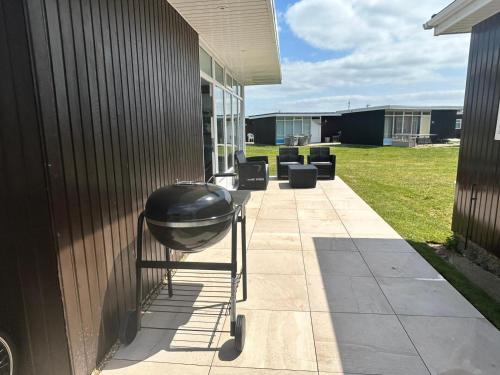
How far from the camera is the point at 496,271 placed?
338 centimetres

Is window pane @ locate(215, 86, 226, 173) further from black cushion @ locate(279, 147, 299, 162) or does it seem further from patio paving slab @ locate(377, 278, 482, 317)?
Answer: patio paving slab @ locate(377, 278, 482, 317)

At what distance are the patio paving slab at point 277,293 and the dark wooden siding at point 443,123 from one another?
2562 cm

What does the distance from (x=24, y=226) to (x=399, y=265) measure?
3.29 m

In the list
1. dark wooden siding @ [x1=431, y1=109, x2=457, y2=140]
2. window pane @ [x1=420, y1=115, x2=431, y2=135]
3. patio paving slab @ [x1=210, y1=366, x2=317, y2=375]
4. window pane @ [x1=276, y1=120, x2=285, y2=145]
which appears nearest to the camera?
patio paving slab @ [x1=210, y1=366, x2=317, y2=375]

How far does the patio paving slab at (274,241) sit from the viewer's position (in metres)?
3.86

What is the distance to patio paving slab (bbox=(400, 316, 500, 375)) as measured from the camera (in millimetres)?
1890

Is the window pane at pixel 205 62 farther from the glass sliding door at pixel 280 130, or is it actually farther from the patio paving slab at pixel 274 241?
the glass sliding door at pixel 280 130

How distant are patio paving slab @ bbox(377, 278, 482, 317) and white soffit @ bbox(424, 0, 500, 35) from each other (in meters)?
2.90

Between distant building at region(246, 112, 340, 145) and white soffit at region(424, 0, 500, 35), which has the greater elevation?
white soffit at region(424, 0, 500, 35)

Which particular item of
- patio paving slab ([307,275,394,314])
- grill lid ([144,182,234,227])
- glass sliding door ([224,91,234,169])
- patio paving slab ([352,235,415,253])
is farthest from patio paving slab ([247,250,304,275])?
glass sliding door ([224,91,234,169])

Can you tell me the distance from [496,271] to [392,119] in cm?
2151

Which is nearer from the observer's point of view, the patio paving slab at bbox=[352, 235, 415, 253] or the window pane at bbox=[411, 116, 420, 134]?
the patio paving slab at bbox=[352, 235, 415, 253]

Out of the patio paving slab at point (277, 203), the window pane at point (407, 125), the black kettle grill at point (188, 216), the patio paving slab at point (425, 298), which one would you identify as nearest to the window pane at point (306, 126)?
the window pane at point (407, 125)

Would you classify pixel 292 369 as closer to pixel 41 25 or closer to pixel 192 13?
pixel 41 25
